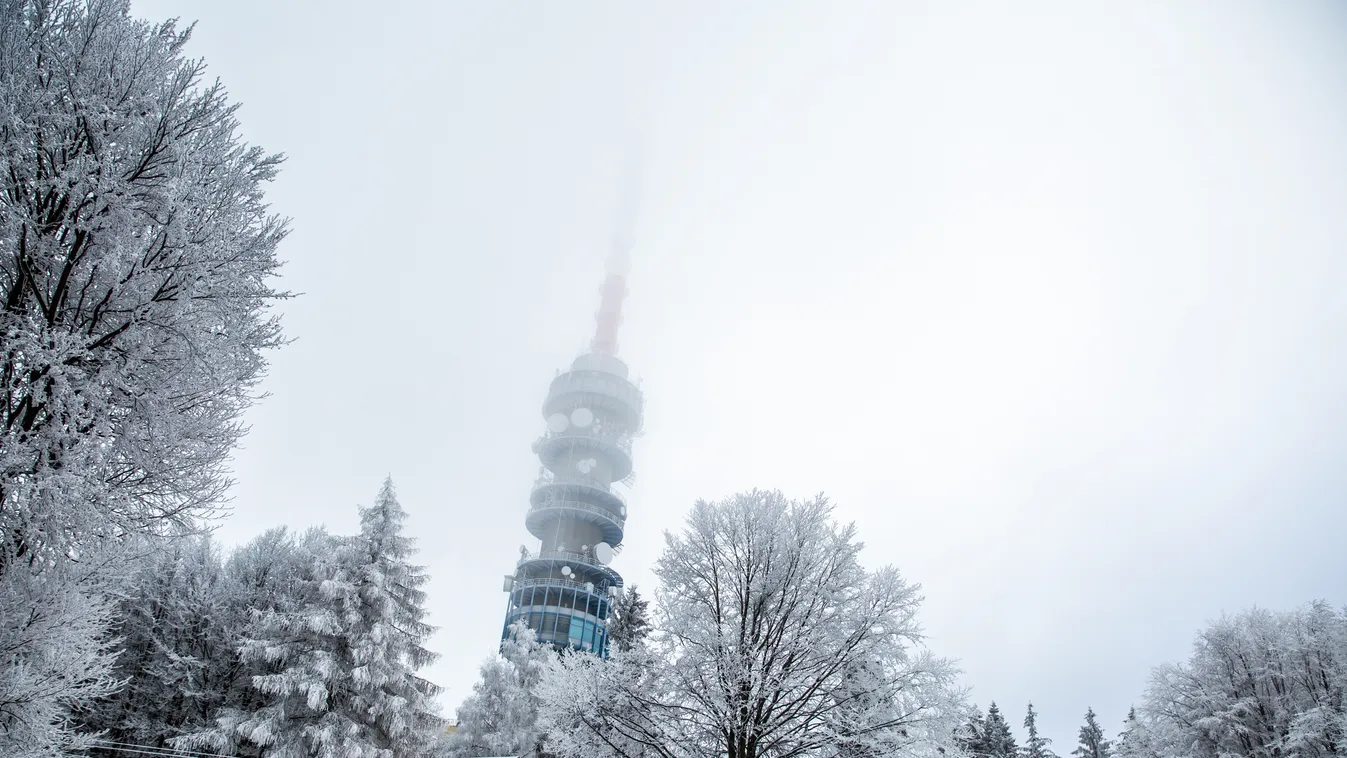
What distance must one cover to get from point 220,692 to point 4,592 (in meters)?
18.1

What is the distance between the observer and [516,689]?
31719 millimetres

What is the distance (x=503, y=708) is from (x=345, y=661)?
45.0 ft

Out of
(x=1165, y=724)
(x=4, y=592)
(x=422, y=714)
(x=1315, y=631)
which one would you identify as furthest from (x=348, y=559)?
(x=1315, y=631)

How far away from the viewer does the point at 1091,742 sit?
2164 inches

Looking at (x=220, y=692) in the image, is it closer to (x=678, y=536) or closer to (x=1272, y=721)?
(x=678, y=536)

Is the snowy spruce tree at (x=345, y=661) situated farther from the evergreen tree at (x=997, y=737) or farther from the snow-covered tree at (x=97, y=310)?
the evergreen tree at (x=997, y=737)

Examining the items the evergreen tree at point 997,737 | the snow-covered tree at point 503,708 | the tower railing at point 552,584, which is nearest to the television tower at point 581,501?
the tower railing at point 552,584

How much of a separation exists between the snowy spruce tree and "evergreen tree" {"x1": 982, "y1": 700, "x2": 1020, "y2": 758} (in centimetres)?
3249

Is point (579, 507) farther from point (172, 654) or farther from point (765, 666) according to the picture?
point (765, 666)

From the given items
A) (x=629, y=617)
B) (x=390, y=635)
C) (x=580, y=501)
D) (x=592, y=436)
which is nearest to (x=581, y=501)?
(x=580, y=501)

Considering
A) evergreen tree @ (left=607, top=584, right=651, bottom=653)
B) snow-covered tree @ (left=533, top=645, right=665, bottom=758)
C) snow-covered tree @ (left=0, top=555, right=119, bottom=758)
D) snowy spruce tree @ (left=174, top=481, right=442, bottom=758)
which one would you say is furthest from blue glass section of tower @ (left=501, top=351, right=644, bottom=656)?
snow-covered tree @ (left=0, top=555, right=119, bottom=758)

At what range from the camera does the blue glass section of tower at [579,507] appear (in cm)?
6912

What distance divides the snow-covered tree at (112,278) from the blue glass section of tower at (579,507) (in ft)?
189

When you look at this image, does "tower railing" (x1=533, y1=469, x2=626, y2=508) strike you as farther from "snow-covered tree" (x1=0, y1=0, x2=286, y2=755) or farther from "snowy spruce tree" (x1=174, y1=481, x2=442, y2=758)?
"snow-covered tree" (x1=0, y1=0, x2=286, y2=755)
